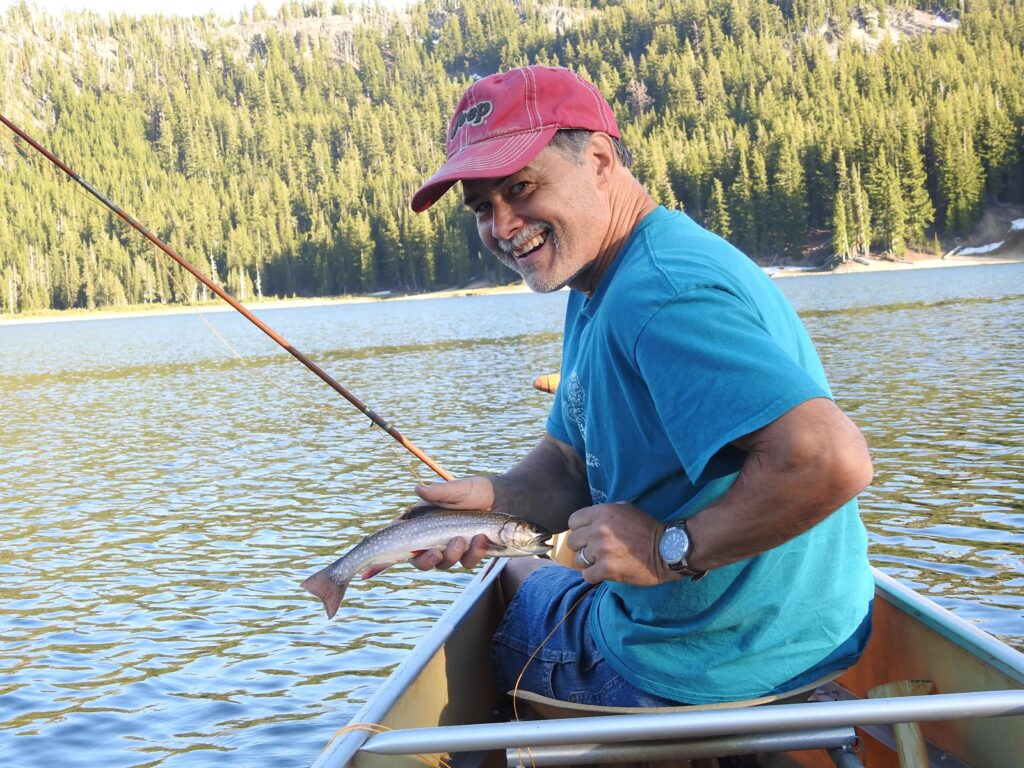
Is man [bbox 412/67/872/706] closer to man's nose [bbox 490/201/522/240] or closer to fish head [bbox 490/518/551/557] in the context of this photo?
man's nose [bbox 490/201/522/240]

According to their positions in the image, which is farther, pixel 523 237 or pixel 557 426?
pixel 557 426

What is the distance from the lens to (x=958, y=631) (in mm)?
3492

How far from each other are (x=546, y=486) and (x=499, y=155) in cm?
143

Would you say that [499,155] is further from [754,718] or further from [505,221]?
[754,718]

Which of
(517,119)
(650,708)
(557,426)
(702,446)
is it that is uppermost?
(517,119)

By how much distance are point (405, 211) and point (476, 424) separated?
426 feet

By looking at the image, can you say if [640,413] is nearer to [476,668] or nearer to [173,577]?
[476,668]

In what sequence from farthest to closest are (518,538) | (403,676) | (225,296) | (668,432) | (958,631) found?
(225,296), (518,538), (403,676), (958,631), (668,432)

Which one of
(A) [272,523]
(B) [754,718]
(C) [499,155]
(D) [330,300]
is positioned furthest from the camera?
(D) [330,300]

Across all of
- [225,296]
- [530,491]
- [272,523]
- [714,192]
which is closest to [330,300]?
[714,192]

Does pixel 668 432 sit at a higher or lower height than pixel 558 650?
higher

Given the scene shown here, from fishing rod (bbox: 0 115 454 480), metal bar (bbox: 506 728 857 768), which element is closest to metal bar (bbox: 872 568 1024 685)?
metal bar (bbox: 506 728 857 768)

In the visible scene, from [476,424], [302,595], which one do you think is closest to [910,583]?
[302,595]

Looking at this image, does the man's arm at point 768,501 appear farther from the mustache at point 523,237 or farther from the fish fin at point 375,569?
the fish fin at point 375,569
